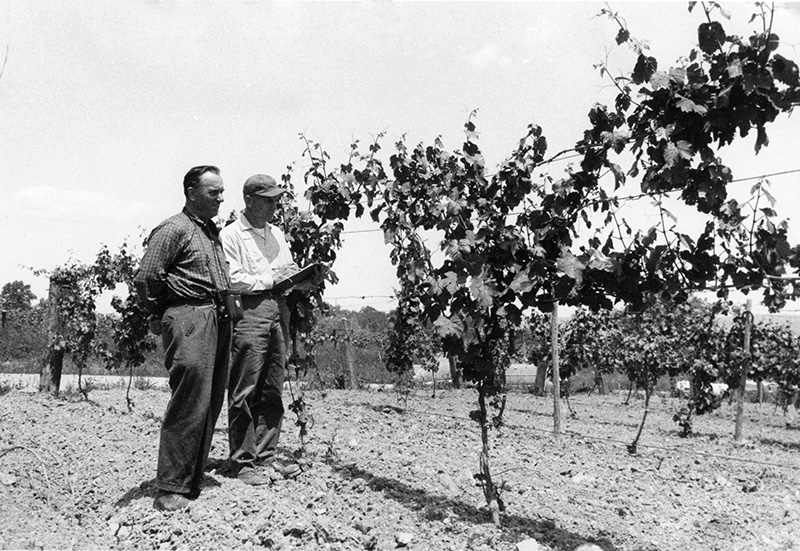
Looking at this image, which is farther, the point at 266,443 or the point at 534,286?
the point at 266,443

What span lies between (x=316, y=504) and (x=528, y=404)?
33.6 ft

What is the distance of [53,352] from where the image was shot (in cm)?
1016

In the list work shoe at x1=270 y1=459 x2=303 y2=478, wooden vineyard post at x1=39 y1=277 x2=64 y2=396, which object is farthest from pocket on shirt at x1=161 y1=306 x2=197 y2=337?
wooden vineyard post at x1=39 y1=277 x2=64 y2=396

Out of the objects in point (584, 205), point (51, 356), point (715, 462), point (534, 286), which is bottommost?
point (715, 462)

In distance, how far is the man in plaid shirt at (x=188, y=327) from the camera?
3.82 meters

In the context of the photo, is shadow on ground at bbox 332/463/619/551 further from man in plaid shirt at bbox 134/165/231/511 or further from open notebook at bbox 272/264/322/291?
open notebook at bbox 272/264/322/291

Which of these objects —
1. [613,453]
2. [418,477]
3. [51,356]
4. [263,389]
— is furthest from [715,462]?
[51,356]

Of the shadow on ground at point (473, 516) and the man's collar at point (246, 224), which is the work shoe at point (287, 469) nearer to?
the shadow on ground at point (473, 516)

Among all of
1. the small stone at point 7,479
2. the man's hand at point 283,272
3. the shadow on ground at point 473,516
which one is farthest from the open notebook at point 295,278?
the small stone at point 7,479

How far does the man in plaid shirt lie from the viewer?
3.82 m

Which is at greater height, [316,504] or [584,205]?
[584,205]

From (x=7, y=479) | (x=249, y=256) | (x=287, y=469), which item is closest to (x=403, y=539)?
(x=287, y=469)

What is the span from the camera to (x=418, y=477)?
4.82 m

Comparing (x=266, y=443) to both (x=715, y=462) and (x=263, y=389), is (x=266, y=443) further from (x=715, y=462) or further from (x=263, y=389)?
(x=715, y=462)
